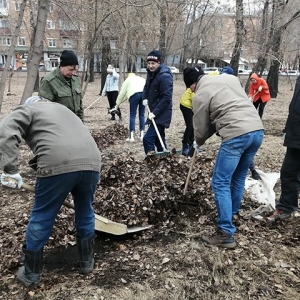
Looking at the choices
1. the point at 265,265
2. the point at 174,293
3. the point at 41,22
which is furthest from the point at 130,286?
the point at 41,22

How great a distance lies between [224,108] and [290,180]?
128cm

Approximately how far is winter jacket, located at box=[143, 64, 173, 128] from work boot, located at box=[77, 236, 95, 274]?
3042mm

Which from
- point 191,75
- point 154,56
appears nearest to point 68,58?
point 191,75

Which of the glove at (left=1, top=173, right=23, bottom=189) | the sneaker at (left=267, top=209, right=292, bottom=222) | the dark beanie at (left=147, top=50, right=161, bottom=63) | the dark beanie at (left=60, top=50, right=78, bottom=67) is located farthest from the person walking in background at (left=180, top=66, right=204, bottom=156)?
the glove at (left=1, top=173, right=23, bottom=189)

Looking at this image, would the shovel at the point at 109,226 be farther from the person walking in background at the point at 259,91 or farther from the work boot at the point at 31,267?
the person walking in background at the point at 259,91

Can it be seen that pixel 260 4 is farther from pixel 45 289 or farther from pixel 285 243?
pixel 45 289

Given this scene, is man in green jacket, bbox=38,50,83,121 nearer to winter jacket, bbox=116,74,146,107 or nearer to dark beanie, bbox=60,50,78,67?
dark beanie, bbox=60,50,78,67

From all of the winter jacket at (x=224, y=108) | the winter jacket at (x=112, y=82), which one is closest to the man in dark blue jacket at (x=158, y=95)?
the winter jacket at (x=224, y=108)

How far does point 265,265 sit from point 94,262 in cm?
146

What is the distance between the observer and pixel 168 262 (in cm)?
313

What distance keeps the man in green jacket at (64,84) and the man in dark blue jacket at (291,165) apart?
2285mm

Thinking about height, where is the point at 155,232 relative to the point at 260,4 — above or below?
below

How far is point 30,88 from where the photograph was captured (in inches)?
271

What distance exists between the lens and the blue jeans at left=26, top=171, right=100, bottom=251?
99.7 inches
